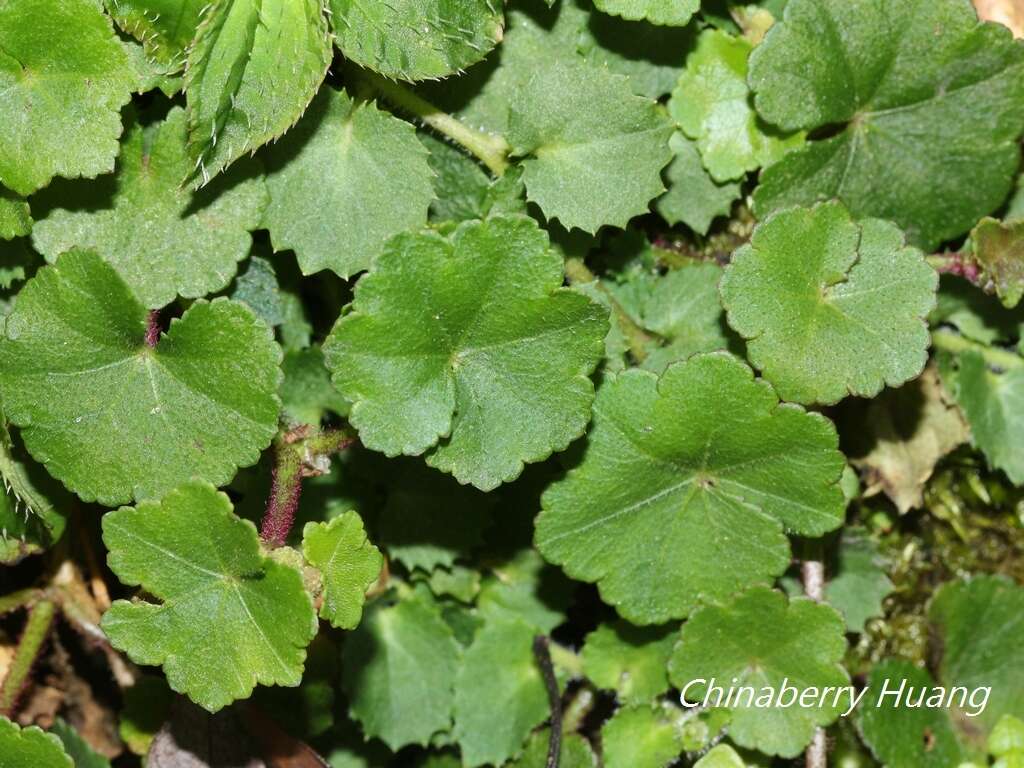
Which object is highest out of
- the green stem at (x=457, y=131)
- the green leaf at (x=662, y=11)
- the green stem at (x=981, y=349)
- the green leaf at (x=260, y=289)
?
the green leaf at (x=662, y=11)

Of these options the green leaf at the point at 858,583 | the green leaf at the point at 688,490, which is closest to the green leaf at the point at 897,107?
the green leaf at the point at 688,490

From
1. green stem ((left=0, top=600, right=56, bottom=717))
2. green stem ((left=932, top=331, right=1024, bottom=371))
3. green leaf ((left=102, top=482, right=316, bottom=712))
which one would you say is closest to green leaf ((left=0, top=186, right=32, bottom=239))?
green leaf ((left=102, top=482, right=316, bottom=712))

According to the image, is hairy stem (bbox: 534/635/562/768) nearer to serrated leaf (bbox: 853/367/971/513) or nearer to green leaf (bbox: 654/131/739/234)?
serrated leaf (bbox: 853/367/971/513)

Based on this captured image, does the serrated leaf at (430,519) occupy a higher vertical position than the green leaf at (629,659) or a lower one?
higher

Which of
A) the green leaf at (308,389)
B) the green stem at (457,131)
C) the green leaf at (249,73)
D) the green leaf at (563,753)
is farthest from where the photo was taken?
the green leaf at (563,753)

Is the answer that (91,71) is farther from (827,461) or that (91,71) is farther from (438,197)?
(827,461)

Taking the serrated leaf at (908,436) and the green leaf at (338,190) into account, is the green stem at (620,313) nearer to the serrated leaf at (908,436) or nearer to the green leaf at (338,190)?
the green leaf at (338,190)

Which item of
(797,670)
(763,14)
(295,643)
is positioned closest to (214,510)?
(295,643)
